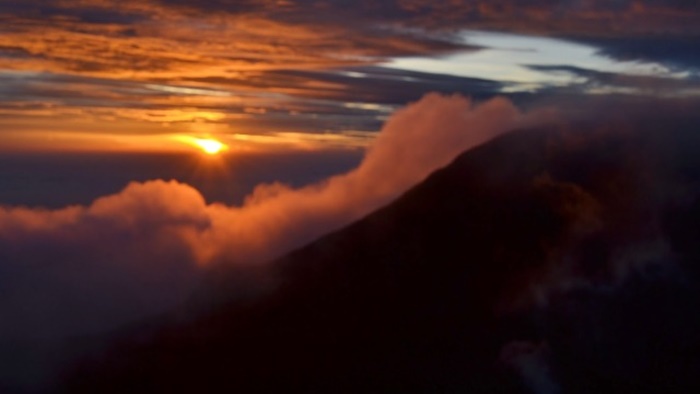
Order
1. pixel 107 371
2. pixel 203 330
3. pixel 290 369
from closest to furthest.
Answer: pixel 290 369 → pixel 107 371 → pixel 203 330

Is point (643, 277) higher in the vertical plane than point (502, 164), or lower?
lower

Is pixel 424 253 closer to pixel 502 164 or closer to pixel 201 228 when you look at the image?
pixel 502 164

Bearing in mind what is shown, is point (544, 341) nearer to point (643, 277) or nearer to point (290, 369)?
point (643, 277)

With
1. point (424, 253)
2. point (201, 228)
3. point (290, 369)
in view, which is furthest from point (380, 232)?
point (201, 228)

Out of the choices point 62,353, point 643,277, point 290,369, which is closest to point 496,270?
point 643,277

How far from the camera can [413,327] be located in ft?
200

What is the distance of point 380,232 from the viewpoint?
237 ft

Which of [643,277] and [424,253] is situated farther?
[424,253]

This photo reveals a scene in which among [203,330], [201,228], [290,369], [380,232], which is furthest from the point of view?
[201,228]

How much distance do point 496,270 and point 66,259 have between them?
13623cm

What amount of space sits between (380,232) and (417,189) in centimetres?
581

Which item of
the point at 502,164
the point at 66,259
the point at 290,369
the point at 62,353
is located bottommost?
the point at 66,259

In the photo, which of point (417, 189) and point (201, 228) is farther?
point (201, 228)

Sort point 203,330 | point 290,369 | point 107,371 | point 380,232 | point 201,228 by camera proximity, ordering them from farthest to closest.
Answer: point 201,228
point 380,232
point 203,330
point 107,371
point 290,369
